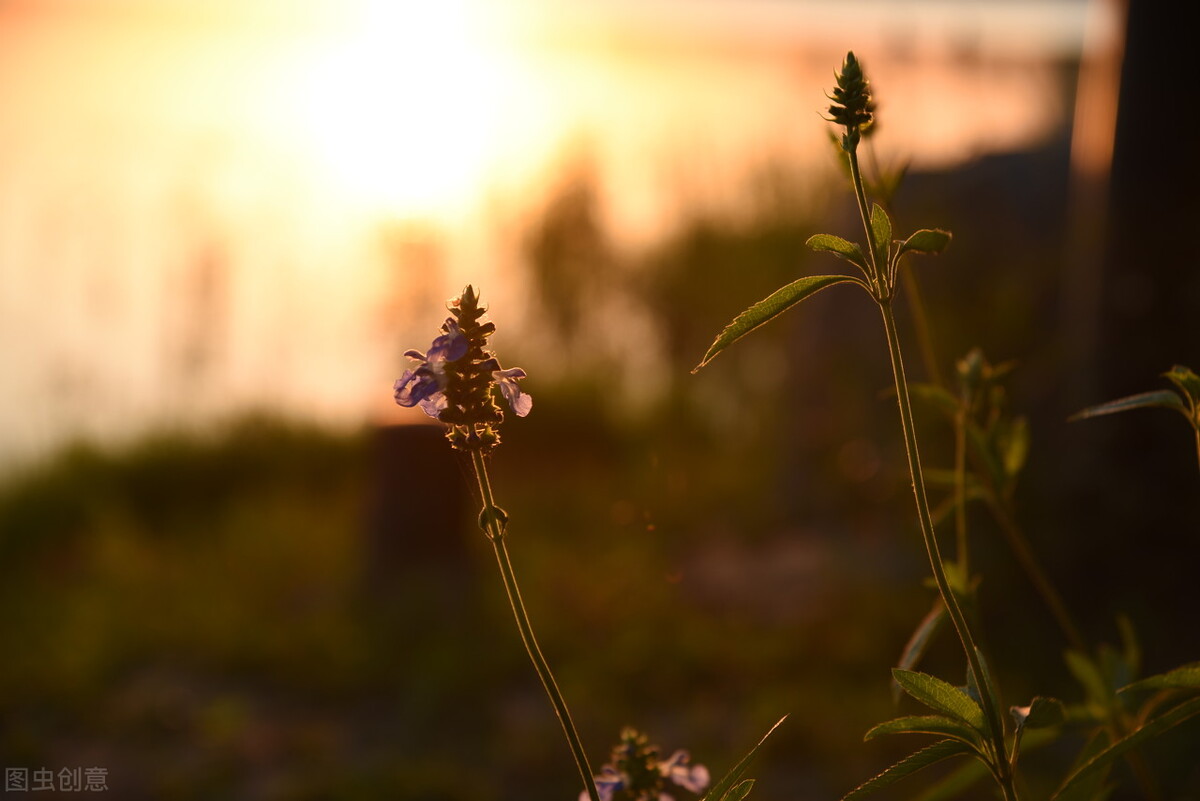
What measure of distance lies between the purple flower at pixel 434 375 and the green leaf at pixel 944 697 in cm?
50

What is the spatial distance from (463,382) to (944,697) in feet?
1.77

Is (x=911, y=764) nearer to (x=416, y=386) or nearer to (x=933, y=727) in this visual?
(x=933, y=727)

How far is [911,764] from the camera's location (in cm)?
99

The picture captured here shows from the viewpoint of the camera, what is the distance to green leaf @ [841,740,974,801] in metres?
0.98

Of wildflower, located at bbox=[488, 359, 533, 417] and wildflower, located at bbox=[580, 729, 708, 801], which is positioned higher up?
wildflower, located at bbox=[488, 359, 533, 417]

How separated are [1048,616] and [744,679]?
1.19m

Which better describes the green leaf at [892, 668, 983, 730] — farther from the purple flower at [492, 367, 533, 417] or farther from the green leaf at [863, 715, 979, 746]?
the purple flower at [492, 367, 533, 417]

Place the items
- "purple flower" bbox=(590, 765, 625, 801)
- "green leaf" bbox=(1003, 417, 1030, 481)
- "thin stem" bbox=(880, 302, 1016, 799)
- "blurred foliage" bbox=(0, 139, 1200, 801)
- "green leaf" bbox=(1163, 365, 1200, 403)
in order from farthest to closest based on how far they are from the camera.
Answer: "blurred foliage" bbox=(0, 139, 1200, 801), "green leaf" bbox=(1003, 417, 1030, 481), "purple flower" bbox=(590, 765, 625, 801), "green leaf" bbox=(1163, 365, 1200, 403), "thin stem" bbox=(880, 302, 1016, 799)

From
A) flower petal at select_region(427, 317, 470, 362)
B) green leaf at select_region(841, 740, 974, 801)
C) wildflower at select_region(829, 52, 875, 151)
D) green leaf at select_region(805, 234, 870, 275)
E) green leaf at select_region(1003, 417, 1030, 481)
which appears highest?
wildflower at select_region(829, 52, 875, 151)

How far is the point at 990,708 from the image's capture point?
3.25ft

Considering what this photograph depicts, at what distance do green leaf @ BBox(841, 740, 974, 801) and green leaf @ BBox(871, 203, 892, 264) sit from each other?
426 mm

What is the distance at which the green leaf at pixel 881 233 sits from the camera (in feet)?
3.27

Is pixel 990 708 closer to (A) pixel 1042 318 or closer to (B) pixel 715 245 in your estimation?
(A) pixel 1042 318

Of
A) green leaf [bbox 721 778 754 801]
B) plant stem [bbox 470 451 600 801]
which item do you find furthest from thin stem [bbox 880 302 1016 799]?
plant stem [bbox 470 451 600 801]
